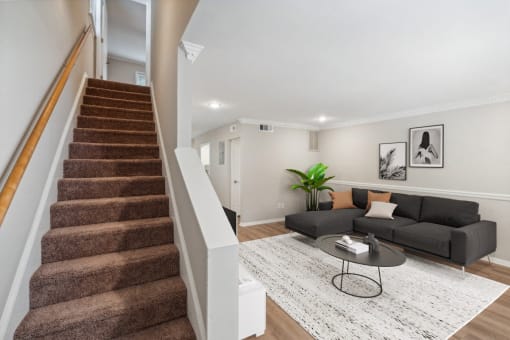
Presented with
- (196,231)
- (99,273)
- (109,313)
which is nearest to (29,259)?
(99,273)

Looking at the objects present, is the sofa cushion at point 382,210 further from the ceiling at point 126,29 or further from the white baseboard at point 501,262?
the ceiling at point 126,29

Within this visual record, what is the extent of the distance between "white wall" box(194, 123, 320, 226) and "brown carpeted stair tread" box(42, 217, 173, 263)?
3236 mm

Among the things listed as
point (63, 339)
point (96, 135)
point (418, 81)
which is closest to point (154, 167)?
point (96, 135)

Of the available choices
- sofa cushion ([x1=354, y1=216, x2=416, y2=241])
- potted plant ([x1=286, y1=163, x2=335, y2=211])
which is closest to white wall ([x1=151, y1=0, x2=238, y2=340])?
sofa cushion ([x1=354, y1=216, x2=416, y2=241])

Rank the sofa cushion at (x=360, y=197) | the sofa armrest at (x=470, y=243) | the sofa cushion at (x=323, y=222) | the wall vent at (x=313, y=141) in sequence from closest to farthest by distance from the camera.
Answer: the sofa armrest at (x=470, y=243) < the sofa cushion at (x=323, y=222) < the sofa cushion at (x=360, y=197) < the wall vent at (x=313, y=141)

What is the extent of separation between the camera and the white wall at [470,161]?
310 centimetres

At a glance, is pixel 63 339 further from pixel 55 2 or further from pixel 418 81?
pixel 418 81

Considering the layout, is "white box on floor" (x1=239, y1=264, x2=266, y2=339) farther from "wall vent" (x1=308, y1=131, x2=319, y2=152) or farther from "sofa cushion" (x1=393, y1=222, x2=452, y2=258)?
"wall vent" (x1=308, y1=131, x2=319, y2=152)

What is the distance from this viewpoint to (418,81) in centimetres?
269

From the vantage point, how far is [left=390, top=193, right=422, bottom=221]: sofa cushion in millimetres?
3721

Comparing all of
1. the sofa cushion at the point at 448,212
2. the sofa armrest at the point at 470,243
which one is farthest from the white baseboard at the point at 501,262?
the sofa cushion at the point at 448,212

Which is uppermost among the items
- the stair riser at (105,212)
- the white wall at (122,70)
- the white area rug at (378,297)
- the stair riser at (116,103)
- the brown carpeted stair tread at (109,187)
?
the white wall at (122,70)

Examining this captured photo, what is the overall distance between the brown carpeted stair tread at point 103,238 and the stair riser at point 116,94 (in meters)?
2.15

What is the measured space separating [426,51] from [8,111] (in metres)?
2.87
